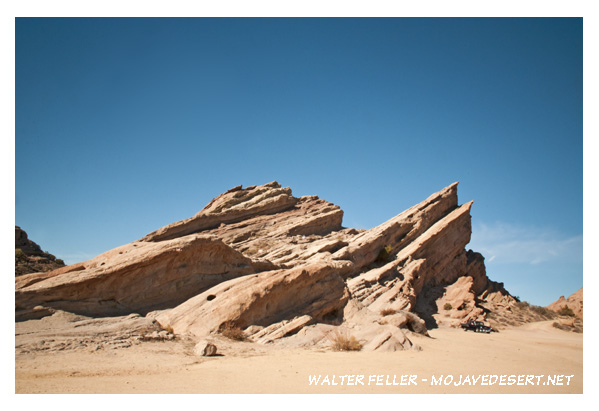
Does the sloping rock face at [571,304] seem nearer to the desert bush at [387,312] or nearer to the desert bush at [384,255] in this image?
the desert bush at [384,255]

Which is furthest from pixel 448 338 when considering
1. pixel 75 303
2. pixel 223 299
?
pixel 75 303

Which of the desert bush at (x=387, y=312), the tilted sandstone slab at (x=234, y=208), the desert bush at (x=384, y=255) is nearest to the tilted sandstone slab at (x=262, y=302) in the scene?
the desert bush at (x=387, y=312)

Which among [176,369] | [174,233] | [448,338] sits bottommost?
[448,338]

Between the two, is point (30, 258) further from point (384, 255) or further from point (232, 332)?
point (384, 255)

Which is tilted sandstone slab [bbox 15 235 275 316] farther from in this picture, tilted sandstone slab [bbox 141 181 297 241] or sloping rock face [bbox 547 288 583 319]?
sloping rock face [bbox 547 288 583 319]

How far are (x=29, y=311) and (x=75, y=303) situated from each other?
152 cm

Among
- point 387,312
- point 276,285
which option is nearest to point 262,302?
point 276,285

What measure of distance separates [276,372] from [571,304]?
1852 inches

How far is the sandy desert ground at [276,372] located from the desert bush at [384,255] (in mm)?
19771

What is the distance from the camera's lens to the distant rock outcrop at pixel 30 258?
2359 cm

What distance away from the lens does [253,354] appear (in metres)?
12.9

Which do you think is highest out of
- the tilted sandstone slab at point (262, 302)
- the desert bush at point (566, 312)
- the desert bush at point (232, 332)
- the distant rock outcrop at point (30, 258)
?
the distant rock outcrop at point (30, 258)

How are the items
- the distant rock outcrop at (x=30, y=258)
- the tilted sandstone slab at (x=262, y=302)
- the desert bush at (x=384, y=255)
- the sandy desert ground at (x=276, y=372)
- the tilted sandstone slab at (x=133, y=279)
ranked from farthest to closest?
1. the desert bush at (x=384, y=255)
2. the distant rock outcrop at (x=30, y=258)
3. the tilted sandstone slab at (x=262, y=302)
4. the tilted sandstone slab at (x=133, y=279)
5. the sandy desert ground at (x=276, y=372)
